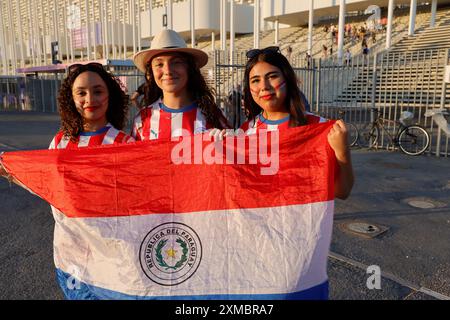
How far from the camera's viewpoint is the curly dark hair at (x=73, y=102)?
2.38m

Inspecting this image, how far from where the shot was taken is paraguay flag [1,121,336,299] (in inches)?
83.7

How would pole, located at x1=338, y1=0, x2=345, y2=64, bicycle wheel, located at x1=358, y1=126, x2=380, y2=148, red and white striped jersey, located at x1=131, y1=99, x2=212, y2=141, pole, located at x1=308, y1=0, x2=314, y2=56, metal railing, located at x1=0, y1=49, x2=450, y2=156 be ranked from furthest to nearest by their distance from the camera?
1. pole, located at x1=308, y1=0, x2=314, y2=56
2. pole, located at x1=338, y1=0, x2=345, y2=64
3. bicycle wheel, located at x1=358, y1=126, x2=380, y2=148
4. metal railing, located at x1=0, y1=49, x2=450, y2=156
5. red and white striped jersey, located at x1=131, y1=99, x2=212, y2=141

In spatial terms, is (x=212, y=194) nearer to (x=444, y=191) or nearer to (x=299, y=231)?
(x=299, y=231)

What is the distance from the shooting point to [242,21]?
1688 inches

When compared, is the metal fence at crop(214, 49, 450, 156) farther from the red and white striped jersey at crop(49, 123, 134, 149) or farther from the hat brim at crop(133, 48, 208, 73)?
the red and white striped jersey at crop(49, 123, 134, 149)

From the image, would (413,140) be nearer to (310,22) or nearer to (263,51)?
(263,51)

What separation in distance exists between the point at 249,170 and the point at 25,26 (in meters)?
74.4

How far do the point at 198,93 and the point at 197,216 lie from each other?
0.91 meters

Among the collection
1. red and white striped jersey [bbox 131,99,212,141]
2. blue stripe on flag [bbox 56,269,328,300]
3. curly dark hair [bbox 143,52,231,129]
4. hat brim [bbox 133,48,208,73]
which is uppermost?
hat brim [bbox 133,48,208,73]

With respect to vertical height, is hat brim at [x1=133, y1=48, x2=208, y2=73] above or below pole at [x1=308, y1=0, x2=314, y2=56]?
below

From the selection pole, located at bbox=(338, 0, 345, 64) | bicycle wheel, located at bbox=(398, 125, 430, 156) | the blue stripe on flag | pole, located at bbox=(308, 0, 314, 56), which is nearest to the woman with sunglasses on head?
the blue stripe on flag

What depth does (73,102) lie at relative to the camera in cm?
243

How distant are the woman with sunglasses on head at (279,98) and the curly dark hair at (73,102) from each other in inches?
35.3

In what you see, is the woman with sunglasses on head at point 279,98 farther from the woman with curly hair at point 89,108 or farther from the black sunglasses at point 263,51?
the woman with curly hair at point 89,108
